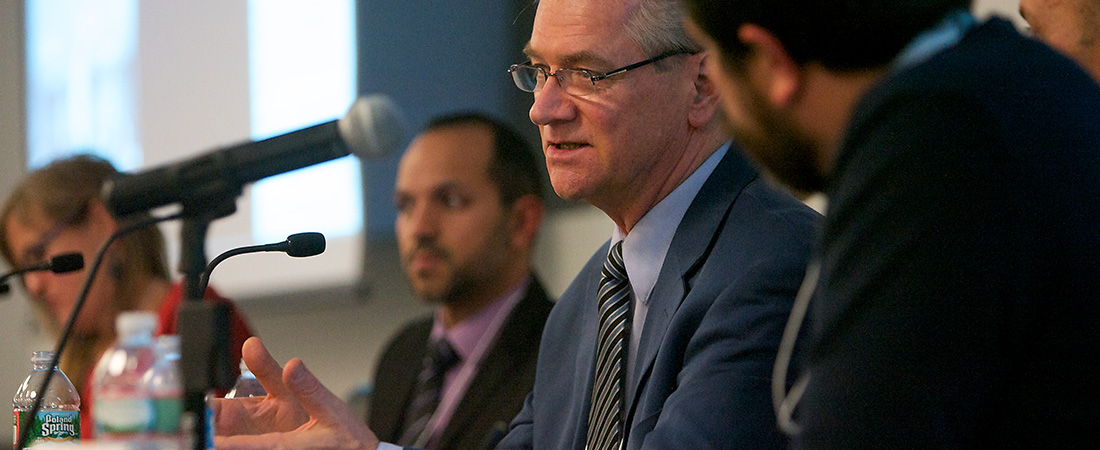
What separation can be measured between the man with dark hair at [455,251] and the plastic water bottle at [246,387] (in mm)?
1197

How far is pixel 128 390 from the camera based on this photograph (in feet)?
4.09

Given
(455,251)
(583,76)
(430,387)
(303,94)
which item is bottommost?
(430,387)

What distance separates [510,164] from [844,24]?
2303 millimetres

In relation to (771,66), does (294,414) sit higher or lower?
lower

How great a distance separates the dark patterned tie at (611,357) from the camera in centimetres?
140

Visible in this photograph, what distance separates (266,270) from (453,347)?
6.36ft

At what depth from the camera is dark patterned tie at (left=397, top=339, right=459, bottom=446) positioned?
112 inches

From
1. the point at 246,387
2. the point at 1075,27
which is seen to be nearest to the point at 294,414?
the point at 246,387

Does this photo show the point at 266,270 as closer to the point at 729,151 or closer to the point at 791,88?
the point at 729,151

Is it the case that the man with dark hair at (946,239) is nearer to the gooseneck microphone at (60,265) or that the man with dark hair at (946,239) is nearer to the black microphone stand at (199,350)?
the black microphone stand at (199,350)

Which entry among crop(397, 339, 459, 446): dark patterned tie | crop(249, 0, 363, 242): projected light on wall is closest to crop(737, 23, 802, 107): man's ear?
crop(397, 339, 459, 446): dark patterned tie

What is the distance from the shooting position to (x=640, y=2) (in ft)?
5.24

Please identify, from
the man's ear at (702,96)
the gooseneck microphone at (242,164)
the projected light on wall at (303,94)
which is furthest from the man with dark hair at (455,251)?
the gooseneck microphone at (242,164)

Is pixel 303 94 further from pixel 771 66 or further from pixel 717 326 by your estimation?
pixel 771 66
